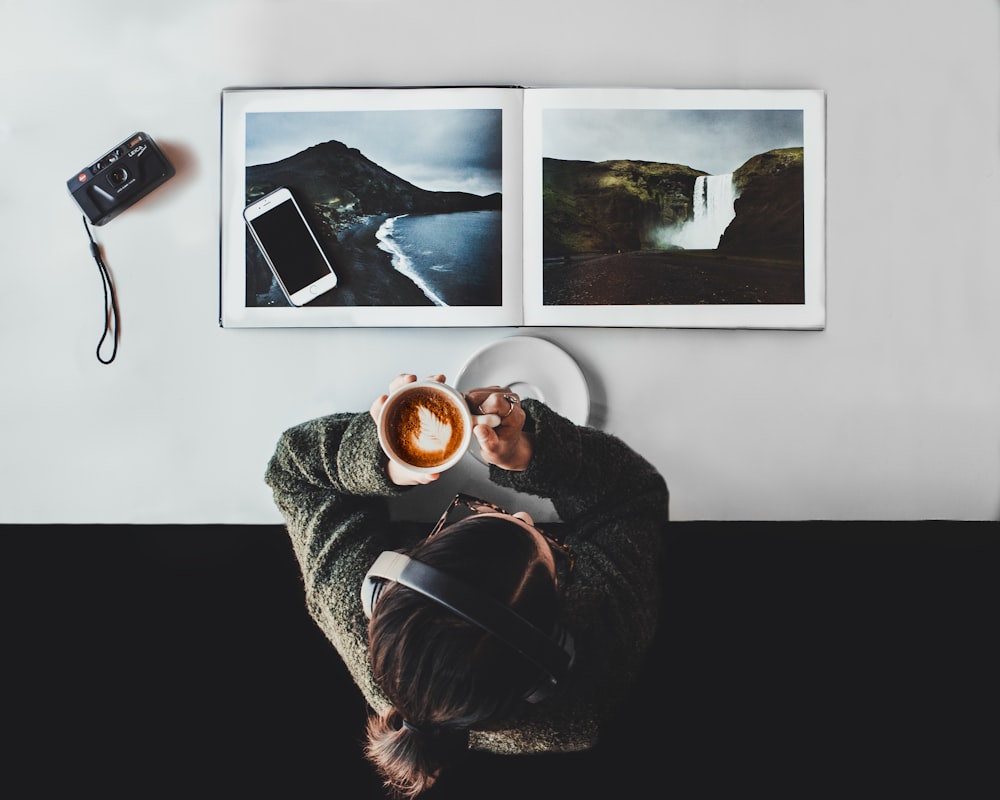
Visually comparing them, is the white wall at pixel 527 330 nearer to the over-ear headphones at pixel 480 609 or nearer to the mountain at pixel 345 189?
the mountain at pixel 345 189

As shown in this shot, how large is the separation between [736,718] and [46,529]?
102 cm

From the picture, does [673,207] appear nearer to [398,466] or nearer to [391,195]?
[391,195]

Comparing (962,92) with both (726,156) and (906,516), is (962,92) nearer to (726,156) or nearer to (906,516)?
(726,156)

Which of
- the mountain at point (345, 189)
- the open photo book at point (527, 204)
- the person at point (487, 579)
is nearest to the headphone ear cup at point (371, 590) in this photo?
the person at point (487, 579)

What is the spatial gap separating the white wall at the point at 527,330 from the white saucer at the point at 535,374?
37 millimetres

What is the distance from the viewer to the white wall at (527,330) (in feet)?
3.02

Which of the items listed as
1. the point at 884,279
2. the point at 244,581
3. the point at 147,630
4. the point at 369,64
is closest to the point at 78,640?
the point at 147,630

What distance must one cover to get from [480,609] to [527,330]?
1.52ft

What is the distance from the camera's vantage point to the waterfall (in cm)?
92

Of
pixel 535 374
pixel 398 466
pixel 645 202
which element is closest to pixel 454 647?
pixel 398 466

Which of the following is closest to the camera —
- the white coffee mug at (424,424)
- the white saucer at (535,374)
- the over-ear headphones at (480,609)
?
the over-ear headphones at (480,609)

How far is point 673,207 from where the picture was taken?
917mm

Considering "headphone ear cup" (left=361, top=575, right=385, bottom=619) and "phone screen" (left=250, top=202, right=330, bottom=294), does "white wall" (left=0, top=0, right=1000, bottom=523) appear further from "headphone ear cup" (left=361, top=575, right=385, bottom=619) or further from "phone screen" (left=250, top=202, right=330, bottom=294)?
"headphone ear cup" (left=361, top=575, right=385, bottom=619)

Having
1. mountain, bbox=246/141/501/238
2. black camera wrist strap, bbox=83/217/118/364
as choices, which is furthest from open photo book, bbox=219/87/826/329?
black camera wrist strap, bbox=83/217/118/364
